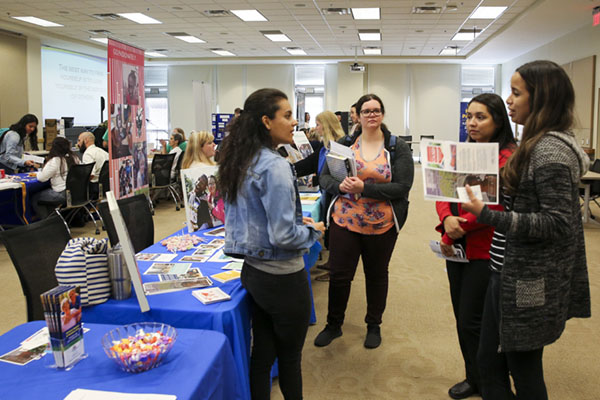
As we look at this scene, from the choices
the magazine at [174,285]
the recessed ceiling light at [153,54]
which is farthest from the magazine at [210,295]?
the recessed ceiling light at [153,54]

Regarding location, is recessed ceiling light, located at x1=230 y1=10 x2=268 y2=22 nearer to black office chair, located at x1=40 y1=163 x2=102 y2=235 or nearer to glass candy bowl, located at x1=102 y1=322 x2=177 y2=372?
black office chair, located at x1=40 y1=163 x2=102 y2=235

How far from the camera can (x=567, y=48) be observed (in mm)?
11656

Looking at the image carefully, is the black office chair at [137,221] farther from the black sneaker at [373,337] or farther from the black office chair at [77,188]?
the black office chair at [77,188]

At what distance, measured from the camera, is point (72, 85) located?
15.4m

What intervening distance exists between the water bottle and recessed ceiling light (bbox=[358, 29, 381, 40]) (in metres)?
11.5

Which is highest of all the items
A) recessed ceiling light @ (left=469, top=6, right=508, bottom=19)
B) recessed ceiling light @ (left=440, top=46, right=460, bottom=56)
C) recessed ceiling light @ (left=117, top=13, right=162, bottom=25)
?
recessed ceiling light @ (left=440, top=46, right=460, bottom=56)

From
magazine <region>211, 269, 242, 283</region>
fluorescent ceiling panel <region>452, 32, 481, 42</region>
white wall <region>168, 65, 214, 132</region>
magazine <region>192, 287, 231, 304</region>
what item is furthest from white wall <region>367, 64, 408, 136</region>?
magazine <region>192, 287, 231, 304</region>

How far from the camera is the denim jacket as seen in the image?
5.47 ft

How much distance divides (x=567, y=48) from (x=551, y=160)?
12.3 m

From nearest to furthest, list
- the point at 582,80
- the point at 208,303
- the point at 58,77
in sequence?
the point at 208,303 → the point at 582,80 → the point at 58,77

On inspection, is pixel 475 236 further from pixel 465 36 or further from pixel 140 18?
pixel 465 36

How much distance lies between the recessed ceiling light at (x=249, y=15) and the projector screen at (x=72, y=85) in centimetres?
708

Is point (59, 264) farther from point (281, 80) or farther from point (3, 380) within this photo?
point (281, 80)

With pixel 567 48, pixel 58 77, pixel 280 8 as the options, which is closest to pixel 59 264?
pixel 280 8
